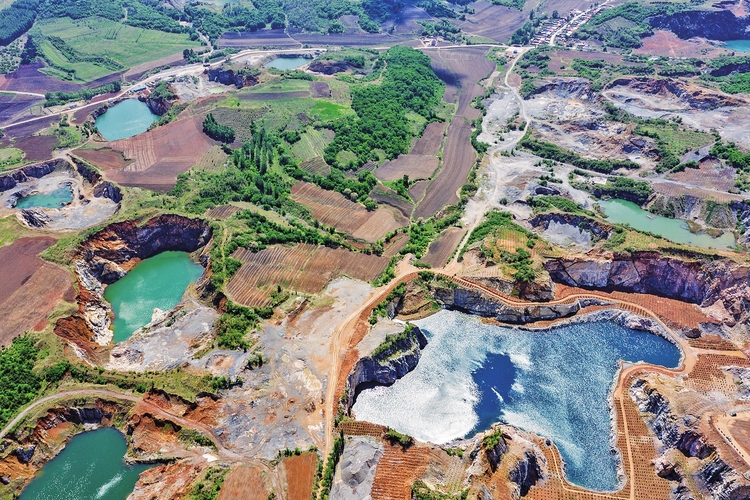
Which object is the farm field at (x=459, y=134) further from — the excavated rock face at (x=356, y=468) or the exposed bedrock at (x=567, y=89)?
the excavated rock face at (x=356, y=468)

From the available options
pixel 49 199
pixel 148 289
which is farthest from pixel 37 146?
pixel 148 289

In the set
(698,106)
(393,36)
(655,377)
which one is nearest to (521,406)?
(655,377)

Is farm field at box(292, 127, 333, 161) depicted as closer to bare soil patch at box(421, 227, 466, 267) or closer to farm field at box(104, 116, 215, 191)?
farm field at box(104, 116, 215, 191)

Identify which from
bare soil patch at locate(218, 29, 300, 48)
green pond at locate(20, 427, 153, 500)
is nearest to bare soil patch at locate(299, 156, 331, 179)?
green pond at locate(20, 427, 153, 500)

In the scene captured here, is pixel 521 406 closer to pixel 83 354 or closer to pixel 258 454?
pixel 258 454

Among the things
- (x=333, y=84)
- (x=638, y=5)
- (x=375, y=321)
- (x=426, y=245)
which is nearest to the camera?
(x=375, y=321)

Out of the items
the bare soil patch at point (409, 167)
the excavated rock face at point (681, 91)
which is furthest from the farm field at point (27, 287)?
the excavated rock face at point (681, 91)
